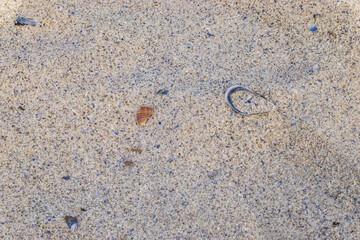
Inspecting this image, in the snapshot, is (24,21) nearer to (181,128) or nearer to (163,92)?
(163,92)

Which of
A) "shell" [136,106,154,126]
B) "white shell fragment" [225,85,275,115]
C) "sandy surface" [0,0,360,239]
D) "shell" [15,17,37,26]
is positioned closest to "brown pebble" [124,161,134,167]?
"sandy surface" [0,0,360,239]

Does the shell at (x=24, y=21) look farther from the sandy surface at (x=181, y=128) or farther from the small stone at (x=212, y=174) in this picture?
the small stone at (x=212, y=174)

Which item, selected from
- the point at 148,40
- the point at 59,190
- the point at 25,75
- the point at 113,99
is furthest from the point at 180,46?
the point at 59,190

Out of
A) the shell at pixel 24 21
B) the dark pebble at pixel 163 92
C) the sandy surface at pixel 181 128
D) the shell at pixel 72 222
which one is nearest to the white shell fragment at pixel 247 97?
the sandy surface at pixel 181 128

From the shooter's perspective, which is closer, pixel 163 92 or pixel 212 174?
pixel 212 174

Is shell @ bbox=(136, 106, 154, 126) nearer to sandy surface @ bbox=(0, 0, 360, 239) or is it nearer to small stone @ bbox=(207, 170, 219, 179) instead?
sandy surface @ bbox=(0, 0, 360, 239)

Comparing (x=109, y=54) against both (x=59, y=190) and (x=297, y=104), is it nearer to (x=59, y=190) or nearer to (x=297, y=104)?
(x=59, y=190)

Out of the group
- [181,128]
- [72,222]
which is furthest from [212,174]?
[72,222]
